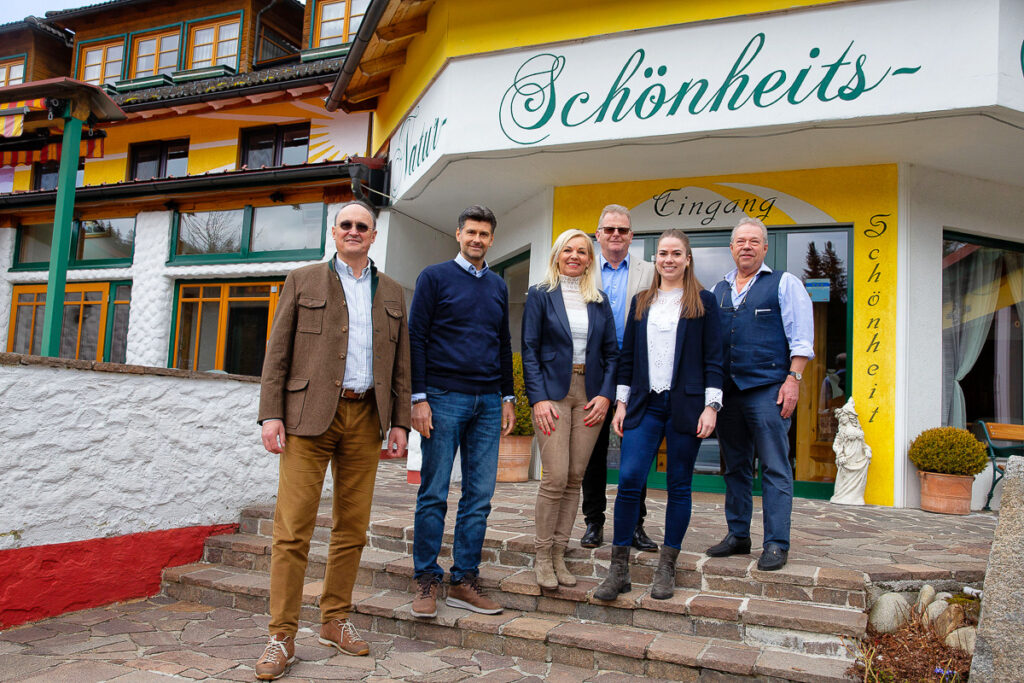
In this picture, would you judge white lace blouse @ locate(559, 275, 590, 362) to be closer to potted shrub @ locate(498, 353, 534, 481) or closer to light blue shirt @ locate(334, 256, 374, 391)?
light blue shirt @ locate(334, 256, 374, 391)

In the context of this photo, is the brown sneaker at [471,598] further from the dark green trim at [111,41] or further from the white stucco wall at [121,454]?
the dark green trim at [111,41]

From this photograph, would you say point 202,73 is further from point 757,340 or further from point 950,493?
point 950,493

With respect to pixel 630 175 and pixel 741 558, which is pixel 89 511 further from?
pixel 630 175

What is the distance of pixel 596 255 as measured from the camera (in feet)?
13.7

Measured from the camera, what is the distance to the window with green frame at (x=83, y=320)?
11.8 meters

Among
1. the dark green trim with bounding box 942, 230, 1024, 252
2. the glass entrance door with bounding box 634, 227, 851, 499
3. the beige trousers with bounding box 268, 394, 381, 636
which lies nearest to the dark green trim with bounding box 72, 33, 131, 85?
the glass entrance door with bounding box 634, 227, 851, 499

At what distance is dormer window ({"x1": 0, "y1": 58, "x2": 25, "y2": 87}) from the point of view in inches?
590

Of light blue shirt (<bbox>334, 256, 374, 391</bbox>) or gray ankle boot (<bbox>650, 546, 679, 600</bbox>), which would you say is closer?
light blue shirt (<bbox>334, 256, 374, 391</bbox>)

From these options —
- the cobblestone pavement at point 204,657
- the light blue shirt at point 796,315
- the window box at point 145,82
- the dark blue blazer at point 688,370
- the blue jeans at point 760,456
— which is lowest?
the cobblestone pavement at point 204,657

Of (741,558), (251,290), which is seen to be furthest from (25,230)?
(741,558)

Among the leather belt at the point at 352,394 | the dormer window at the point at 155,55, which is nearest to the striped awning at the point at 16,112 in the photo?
the dormer window at the point at 155,55

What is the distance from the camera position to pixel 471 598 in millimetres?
3988

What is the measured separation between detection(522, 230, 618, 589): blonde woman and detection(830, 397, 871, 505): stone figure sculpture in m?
4.22

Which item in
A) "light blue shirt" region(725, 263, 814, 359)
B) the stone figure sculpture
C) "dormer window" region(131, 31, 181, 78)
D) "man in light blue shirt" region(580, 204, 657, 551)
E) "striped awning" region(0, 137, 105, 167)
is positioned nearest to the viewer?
"light blue shirt" region(725, 263, 814, 359)
